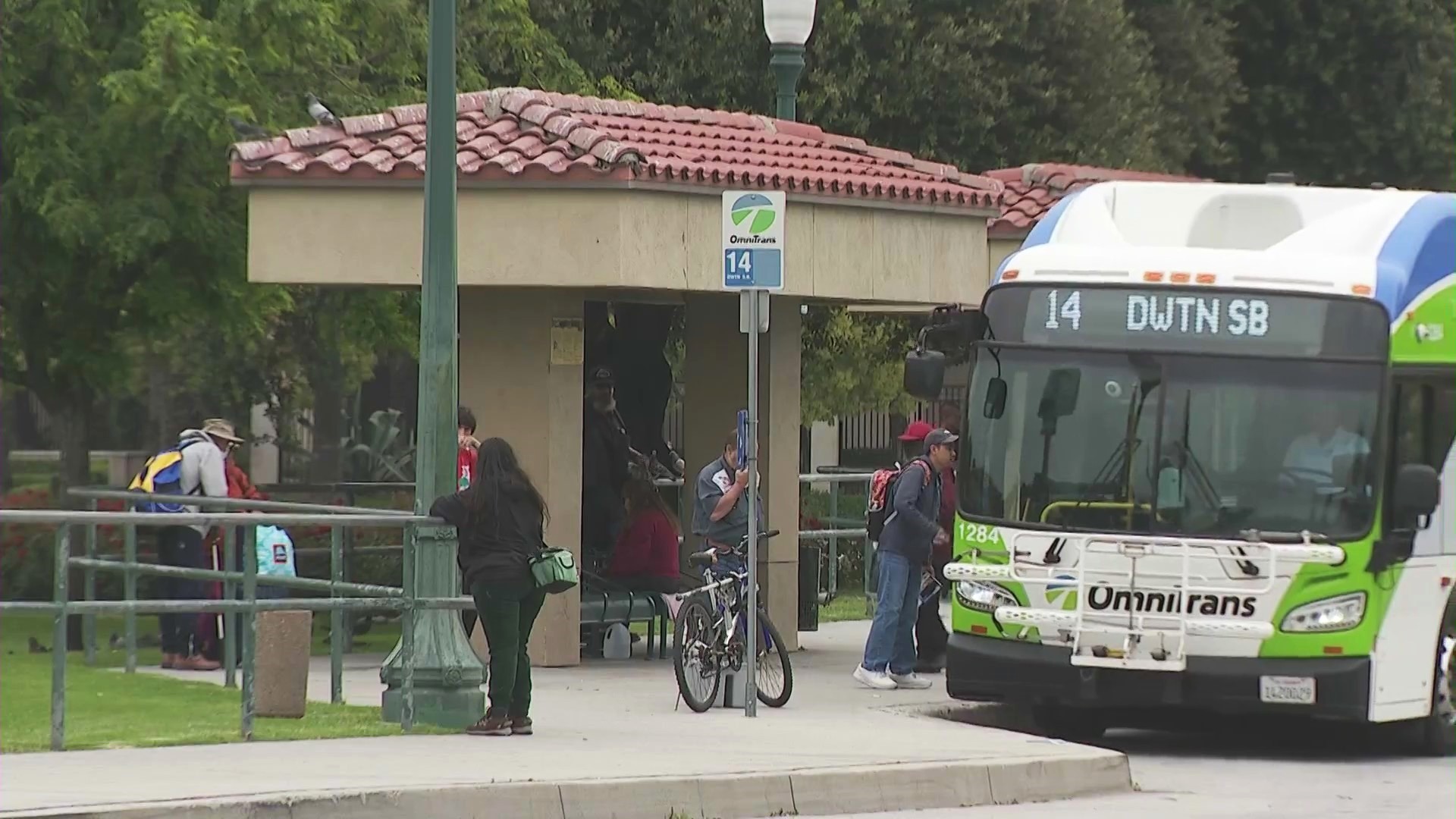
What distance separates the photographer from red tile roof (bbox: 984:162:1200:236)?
21062 mm

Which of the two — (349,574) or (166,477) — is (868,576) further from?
(166,477)

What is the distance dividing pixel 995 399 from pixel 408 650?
381 centimetres

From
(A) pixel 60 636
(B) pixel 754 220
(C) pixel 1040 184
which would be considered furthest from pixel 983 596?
(C) pixel 1040 184

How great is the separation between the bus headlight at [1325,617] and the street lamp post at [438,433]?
435 centimetres

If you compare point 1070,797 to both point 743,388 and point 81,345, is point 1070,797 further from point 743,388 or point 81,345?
point 81,345

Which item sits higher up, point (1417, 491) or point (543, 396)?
point (543, 396)

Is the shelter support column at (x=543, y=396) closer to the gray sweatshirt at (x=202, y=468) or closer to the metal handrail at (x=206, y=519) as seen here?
the gray sweatshirt at (x=202, y=468)

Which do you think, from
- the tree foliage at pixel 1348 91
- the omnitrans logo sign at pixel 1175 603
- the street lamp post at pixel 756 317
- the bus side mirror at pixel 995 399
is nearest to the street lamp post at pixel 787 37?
the street lamp post at pixel 756 317

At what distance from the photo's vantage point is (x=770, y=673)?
14.2 m

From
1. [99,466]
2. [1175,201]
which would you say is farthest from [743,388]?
[99,466]

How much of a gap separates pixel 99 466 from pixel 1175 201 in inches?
1497

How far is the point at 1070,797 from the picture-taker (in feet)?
38.7

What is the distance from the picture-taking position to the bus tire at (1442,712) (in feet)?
44.8

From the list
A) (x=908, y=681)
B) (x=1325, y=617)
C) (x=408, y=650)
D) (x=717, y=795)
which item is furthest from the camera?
(x=908, y=681)
